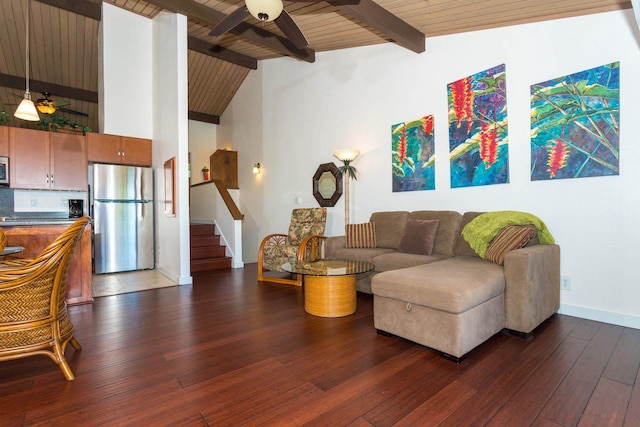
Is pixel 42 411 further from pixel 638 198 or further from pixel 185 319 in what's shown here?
pixel 638 198

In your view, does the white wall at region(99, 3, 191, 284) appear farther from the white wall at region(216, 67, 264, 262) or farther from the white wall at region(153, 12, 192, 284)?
the white wall at region(216, 67, 264, 262)

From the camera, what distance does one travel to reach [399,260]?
3.17 meters

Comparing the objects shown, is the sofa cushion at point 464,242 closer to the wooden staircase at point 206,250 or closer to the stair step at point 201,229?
the wooden staircase at point 206,250

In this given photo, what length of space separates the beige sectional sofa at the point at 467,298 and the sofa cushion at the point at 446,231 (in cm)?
48

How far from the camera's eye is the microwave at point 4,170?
4270 mm

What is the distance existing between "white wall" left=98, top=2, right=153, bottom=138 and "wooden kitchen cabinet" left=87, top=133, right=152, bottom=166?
0.53 ft

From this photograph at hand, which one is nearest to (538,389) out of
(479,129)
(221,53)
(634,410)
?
(634,410)

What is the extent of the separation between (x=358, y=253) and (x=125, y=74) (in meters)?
4.70

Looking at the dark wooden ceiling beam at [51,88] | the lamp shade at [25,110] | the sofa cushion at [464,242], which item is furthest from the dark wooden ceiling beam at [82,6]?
the sofa cushion at [464,242]

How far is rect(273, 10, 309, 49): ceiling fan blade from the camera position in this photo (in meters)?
2.89

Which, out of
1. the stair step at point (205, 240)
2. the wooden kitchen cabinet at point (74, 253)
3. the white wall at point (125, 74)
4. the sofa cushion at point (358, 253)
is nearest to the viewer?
the wooden kitchen cabinet at point (74, 253)

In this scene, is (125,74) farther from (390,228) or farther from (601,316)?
(601,316)

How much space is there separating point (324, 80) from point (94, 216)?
13.6ft

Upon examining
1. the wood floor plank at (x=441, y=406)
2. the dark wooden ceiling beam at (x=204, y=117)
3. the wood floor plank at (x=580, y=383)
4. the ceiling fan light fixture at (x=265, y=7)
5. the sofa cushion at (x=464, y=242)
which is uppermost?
the dark wooden ceiling beam at (x=204, y=117)
